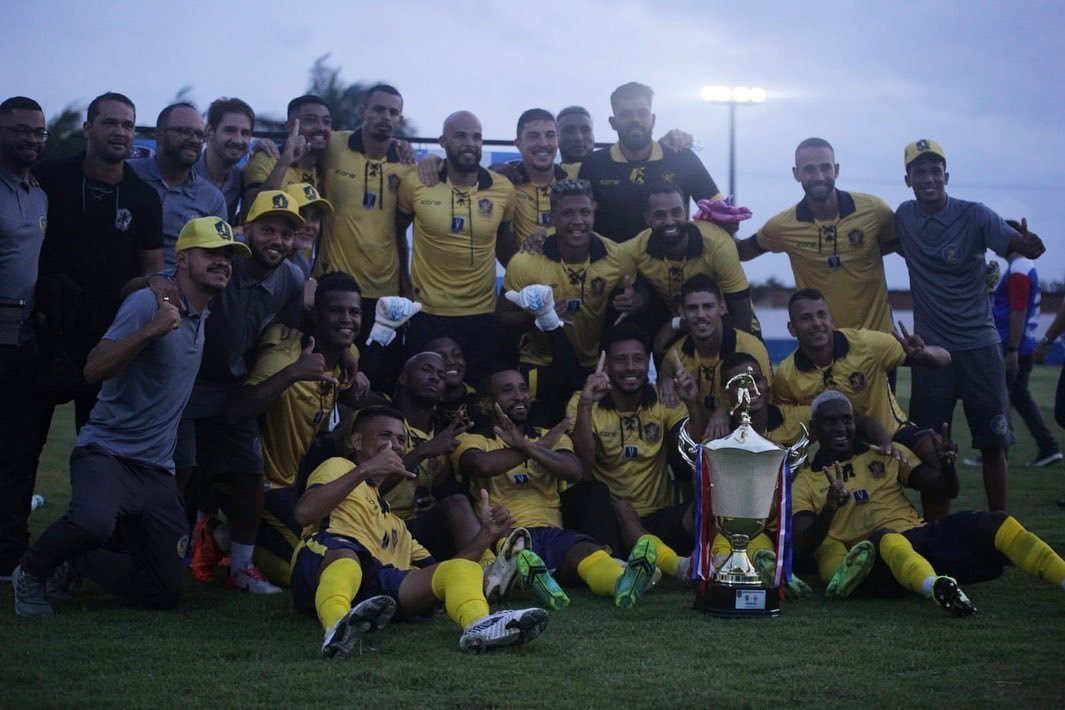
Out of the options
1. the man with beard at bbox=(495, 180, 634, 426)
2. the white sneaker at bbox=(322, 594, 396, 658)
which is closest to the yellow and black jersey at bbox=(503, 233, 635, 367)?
the man with beard at bbox=(495, 180, 634, 426)

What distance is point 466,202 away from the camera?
303 inches

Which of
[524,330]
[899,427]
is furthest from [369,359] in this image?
[899,427]

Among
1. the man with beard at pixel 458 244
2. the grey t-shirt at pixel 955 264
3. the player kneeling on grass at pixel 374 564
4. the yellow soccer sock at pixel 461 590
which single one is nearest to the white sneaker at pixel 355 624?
the player kneeling on grass at pixel 374 564

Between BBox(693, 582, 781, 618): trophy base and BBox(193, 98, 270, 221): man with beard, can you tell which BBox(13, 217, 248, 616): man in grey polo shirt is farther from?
BBox(693, 582, 781, 618): trophy base

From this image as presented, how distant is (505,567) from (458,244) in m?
2.95

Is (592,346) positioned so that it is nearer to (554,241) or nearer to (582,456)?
(554,241)

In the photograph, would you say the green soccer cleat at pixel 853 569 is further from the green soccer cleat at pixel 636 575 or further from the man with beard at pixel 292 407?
the man with beard at pixel 292 407

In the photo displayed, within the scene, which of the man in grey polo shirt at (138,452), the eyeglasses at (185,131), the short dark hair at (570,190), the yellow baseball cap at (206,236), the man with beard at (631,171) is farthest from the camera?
the man with beard at (631,171)

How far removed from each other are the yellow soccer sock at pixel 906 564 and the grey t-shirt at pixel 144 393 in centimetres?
336

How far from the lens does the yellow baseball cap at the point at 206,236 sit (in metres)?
5.45

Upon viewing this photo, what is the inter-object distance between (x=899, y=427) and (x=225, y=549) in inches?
151

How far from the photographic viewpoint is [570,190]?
730cm

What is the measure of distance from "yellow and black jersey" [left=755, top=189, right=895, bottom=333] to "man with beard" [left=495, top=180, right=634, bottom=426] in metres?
1.14

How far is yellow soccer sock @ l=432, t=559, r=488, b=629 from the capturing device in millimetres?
4645
